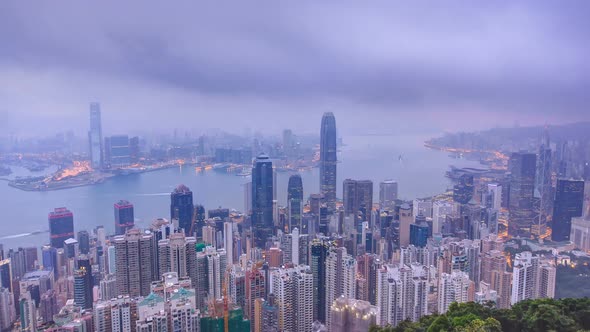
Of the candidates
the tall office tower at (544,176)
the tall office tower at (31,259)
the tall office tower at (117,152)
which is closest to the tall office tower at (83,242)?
the tall office tower at (31,259)

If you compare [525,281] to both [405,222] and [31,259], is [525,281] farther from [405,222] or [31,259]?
[31,259]

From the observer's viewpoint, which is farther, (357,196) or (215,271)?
(357,196)

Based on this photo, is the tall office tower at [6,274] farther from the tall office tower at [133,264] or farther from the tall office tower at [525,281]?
the tall office tower at [525,281]

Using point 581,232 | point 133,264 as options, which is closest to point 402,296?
point 133,264

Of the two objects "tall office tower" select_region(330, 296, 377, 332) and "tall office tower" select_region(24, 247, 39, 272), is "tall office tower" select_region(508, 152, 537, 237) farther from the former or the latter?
"tall office tower" select_region(24, 247, 39, 272)

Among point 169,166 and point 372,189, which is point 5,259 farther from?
point 372,189

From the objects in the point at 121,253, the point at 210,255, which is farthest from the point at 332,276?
the point at 121,253
